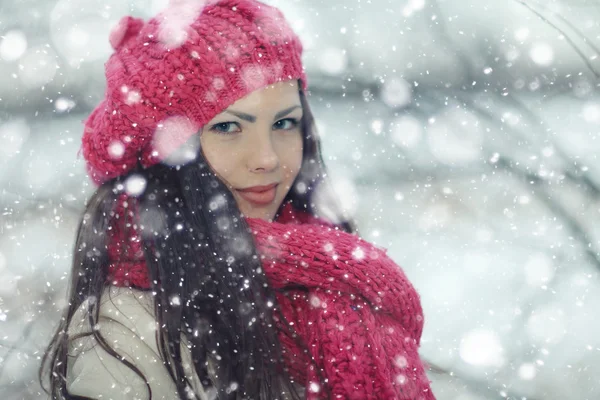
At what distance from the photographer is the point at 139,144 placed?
1183mm

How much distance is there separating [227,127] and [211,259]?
0.29 metres

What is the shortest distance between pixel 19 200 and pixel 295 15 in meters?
1.19

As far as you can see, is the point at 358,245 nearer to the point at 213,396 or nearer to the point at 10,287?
the point at 213,396

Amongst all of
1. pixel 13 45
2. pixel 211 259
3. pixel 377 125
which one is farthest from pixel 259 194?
pixel 13 45

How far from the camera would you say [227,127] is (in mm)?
1237

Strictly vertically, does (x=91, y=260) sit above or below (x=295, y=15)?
below

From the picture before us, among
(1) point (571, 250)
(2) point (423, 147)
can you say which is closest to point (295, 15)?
(2) point (423, 147)

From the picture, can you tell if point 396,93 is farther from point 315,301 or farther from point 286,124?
point 315,301

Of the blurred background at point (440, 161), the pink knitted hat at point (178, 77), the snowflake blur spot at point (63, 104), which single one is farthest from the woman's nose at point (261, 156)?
the snowflake blur spot at point (63, 104)

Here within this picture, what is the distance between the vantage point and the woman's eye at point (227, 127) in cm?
123

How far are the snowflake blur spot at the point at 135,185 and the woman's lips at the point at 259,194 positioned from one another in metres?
0.21

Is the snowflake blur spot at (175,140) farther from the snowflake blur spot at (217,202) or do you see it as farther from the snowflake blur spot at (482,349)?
the snowflake blur spot at (482,349)

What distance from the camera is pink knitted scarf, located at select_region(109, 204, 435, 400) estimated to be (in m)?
1.09

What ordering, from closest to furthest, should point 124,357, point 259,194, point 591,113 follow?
point 124,357
point 259,194
point 591,113
